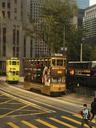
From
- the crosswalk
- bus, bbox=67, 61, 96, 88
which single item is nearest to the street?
the crosswalk

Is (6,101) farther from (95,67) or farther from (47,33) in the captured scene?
(47,33)

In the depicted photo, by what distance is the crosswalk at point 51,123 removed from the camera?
23.7 m

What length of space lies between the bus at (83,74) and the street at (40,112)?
Result: 169 inches

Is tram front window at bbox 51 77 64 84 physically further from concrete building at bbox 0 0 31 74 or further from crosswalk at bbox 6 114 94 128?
concrete building at bbox 0 0 31 74

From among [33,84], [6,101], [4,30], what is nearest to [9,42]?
[4,30]

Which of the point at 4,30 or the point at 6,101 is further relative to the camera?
the point at 4,30

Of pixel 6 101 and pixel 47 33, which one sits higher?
pixel 47 33

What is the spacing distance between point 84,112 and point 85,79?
2424 cm

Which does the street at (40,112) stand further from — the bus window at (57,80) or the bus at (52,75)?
the bus window at (57,80)

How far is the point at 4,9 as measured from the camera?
107 metres

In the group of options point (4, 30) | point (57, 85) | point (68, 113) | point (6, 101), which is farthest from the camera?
point (4, 30)

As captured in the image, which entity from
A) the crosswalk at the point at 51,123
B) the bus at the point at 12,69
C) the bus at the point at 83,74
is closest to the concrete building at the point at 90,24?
the bus at the point at 12,69

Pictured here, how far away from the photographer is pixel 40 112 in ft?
97.4

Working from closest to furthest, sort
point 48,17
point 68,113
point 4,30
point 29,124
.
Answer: point 29,124
point 68,113
point 48,17
point 4,30
